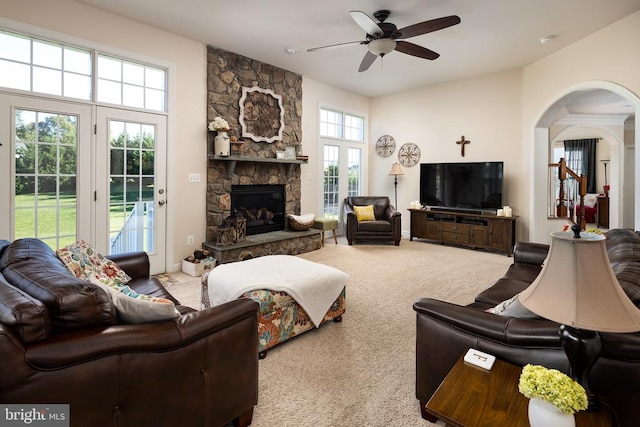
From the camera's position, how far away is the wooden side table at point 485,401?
1.07 m

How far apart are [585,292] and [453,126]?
234 inches

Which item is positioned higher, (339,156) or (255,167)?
(339,156)

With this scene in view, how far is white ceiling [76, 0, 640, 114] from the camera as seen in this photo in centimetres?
354

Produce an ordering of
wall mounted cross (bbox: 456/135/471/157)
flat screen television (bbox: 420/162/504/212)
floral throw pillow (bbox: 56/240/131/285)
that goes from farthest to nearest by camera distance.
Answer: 1. wall mounted cross (bbox: 456/135/471/157)
2. flat screen television (bbox: 420/162/504/212)
3. floral throw pillow (bbox: 56/240/131/285)

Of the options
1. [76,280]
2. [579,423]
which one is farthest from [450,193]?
[76,280]

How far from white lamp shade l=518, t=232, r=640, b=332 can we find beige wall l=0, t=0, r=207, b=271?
4268 mm

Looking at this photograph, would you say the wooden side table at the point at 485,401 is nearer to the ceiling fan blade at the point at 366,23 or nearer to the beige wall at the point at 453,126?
the ceiling fan blade at the point at 366,23

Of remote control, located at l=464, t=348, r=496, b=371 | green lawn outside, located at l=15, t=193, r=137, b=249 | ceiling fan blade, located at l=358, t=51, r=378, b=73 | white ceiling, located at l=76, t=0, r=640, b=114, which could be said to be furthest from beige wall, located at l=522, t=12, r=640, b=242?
green lawn outside, located at l=15, t=193, r=137, b=249

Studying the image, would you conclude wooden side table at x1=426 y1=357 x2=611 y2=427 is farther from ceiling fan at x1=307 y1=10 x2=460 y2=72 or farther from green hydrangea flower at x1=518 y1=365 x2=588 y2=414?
ceiling fan at x1=307 y1=10 x2=460 y2=72

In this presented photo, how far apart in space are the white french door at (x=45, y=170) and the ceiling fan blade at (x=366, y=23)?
2984mm

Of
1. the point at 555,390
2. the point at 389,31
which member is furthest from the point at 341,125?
the point at 555,390

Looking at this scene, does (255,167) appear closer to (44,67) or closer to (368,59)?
(368,59)

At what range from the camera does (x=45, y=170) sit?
3.46 metres

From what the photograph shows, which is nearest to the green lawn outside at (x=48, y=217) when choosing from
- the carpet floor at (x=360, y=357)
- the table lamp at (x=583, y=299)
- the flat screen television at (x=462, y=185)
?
the carpet floor at (x=360, y=357)
